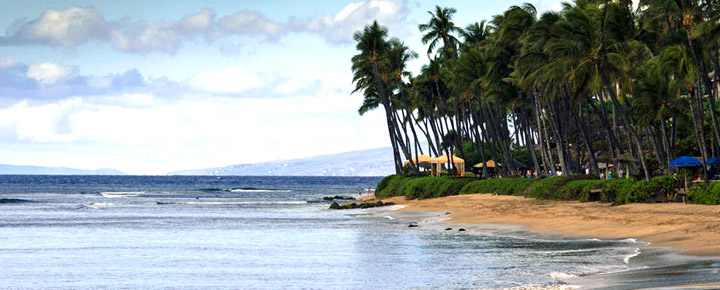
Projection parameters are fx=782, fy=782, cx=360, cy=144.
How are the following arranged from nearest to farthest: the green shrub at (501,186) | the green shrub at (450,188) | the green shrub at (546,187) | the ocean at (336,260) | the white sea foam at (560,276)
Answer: the white sea foam at (560,276), the ocean at (336,260), the green shrub at (546,187), the green shrub at (501,186), the green shrub at (450,188)

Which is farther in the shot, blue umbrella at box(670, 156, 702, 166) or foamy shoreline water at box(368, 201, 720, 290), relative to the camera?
blue umbrella at box(670, 156, 702, 166)

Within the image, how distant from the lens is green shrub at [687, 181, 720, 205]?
2889cm

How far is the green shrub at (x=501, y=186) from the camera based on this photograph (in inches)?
1941

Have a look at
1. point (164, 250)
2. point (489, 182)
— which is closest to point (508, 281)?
point (164, 250)

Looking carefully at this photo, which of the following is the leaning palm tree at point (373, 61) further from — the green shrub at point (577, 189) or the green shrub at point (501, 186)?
the green shrub at point (577, 189)

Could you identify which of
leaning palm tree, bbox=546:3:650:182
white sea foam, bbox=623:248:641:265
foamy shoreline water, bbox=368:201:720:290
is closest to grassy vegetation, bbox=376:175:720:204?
leaning palm tree, bbox=546:3:650:182

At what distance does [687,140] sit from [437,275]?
141ft

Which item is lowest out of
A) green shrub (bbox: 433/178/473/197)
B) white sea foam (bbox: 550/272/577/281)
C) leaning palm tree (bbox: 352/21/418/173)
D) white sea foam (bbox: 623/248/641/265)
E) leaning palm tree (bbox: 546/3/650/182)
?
white sea foam (bbox: 550/272/577/281)

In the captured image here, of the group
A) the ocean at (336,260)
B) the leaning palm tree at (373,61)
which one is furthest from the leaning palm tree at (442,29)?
the ocean at (336,260)

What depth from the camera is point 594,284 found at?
14680 millimetres

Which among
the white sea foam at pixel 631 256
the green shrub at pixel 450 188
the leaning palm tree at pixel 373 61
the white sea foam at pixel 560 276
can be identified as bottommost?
the white sea foam at pixel 560 276

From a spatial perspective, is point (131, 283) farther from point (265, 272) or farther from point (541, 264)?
point (541, 264)

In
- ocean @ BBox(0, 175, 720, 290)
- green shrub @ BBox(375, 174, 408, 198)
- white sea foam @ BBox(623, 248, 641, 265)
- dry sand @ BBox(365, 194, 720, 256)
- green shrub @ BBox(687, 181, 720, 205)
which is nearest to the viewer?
ocean @ BBox(0, 175, 720, 290)

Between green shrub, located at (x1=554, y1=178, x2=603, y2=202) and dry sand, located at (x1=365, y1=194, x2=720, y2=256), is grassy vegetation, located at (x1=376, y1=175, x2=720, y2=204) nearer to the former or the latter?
green shrub, located at (x1=554, y1=178, x2=603, y2=202)
